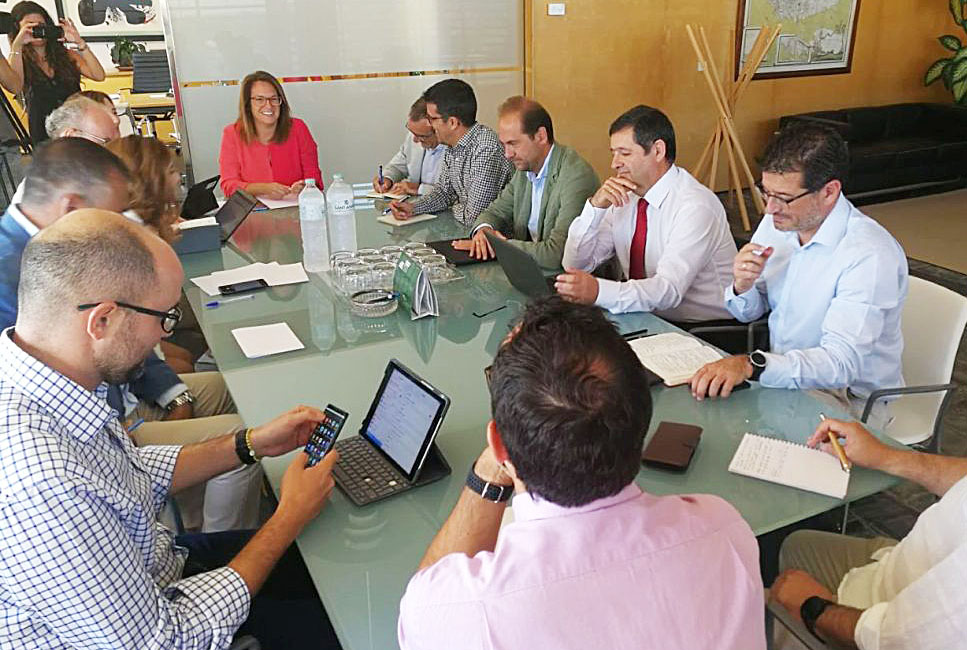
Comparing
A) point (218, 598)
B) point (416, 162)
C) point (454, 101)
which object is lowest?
point (218, 598)

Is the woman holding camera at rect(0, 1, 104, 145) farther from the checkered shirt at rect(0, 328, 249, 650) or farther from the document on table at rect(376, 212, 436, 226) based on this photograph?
the checkered shirt at rect(0, 328, 249, 650)

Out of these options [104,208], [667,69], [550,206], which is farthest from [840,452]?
[667,69]

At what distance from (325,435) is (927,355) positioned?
1.75 metres

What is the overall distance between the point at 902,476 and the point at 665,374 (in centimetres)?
58

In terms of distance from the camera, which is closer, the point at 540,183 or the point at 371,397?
the point at 371,397

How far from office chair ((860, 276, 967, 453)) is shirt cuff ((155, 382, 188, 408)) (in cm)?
210

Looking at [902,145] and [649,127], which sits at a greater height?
[649,127]

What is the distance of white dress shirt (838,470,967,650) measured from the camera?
113 cm

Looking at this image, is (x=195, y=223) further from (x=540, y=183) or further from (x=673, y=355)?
(x=673, y=355)

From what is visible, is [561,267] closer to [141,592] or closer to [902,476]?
[902,476]

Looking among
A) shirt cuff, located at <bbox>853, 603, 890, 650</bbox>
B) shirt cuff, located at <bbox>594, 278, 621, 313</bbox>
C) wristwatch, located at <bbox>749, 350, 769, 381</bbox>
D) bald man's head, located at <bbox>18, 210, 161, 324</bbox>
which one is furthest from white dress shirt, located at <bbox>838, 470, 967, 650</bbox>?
bald man's head, located at <bbox>18, 210, 161, 324</bbox>

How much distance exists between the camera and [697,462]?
1574 millimetres

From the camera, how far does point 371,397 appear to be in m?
1.92

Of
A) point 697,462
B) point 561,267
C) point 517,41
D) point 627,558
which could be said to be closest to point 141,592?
point 627,558
